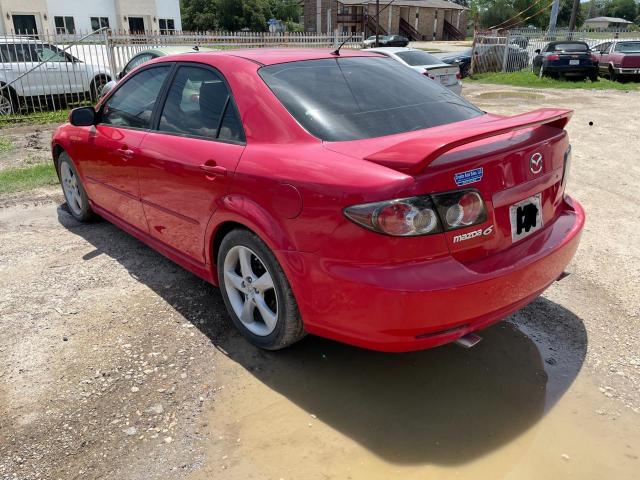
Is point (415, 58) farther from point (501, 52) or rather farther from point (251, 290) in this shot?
point (501, 52)

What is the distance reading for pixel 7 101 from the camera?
12.0 metres

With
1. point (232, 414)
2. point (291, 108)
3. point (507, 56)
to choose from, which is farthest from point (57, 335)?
point (507, 56)

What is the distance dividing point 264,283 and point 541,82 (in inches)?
756

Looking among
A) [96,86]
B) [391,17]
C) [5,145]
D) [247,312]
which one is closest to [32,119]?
[96,86]

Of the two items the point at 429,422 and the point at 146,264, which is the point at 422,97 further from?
the point at 146,264

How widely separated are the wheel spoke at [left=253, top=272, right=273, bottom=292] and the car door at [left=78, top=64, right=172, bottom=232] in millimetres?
1422

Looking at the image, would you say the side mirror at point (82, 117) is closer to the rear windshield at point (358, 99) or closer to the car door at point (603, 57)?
the rear windshield at point (358, 99)

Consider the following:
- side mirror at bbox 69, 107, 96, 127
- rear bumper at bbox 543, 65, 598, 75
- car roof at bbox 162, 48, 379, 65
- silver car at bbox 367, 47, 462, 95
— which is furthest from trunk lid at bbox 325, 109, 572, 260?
rear bumper at bbox 543, 65, 598, 75

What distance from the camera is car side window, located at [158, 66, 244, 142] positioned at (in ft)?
10.3

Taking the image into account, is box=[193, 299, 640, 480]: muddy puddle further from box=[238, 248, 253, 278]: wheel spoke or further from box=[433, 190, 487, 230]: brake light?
box=[433, 190, 487, 230]: brake light

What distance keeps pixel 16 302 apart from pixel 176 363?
1.50 metres

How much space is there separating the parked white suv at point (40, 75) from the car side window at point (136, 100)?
9.27 meters

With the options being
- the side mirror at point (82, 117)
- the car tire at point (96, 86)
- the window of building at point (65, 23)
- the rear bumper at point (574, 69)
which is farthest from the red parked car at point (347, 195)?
the window of building at point (65, 23)

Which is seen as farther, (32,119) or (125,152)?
(32,119)
